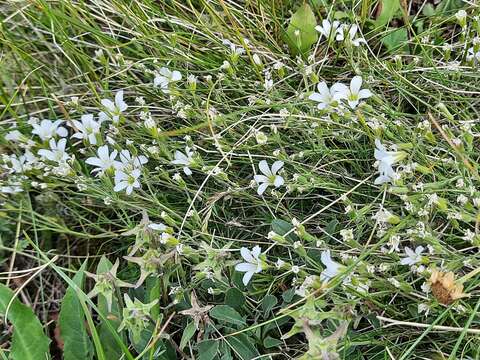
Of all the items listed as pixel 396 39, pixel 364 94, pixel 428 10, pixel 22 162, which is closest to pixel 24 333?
pixel 22 162

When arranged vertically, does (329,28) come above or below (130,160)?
above

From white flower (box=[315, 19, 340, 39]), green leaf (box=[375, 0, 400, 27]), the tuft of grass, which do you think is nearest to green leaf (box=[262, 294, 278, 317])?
the tuft of grass

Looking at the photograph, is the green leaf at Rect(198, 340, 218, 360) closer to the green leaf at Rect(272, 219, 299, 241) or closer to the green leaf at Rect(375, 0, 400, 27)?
the green leaf at Rect(272, 219, 299, 241)

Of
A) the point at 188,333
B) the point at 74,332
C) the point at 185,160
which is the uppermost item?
the point at 185,160

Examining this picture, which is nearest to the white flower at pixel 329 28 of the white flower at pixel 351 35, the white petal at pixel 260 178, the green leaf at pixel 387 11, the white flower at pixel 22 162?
the white flower at pixel 351 35

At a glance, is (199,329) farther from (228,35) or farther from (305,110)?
(228,35)

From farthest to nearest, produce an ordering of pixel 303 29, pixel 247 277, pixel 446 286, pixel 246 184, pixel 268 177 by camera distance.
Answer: pixel 303 29
pixel 246 184
pixel 268 177
pixel 247 277
pixel 446 286

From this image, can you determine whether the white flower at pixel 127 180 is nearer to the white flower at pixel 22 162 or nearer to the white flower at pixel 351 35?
the white flower at pixel 22 162

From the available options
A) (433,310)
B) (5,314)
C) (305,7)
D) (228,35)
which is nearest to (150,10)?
(228,35)

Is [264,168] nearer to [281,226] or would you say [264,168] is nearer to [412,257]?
[281,226]
